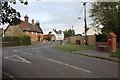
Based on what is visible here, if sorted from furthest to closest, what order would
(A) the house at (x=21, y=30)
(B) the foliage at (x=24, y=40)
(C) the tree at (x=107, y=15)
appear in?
(A) the house at (x=21, y=30) → (B) the foliage at (x=24, y=40) → (C) the tree at (x=107, y=15)

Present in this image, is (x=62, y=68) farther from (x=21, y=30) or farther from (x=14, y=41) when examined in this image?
(x=21, y=30)

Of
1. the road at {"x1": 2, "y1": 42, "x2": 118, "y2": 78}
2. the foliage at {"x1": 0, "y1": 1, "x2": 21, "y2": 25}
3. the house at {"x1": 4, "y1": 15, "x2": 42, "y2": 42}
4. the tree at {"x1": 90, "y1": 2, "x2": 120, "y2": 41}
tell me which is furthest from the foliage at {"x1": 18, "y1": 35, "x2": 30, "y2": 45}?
the foliage at {"x1": 0, "y1": 1, "x2": 21, "y2": 25}

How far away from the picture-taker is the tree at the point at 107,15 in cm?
3616

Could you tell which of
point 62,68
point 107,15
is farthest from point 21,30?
point 62,68

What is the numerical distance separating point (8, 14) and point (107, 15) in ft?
82.3

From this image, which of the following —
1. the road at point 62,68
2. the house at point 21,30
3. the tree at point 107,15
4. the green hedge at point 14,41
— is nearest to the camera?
the road at point 62,68

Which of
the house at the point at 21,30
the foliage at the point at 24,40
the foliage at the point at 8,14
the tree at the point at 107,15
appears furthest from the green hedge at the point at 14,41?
the foliage at the point at 8,14

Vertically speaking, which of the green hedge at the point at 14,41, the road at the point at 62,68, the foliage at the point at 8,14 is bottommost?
the road at the point at 62,68

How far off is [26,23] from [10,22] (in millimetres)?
86857

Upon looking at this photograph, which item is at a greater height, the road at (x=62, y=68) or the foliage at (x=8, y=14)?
the foliage at (x=8, y=14)

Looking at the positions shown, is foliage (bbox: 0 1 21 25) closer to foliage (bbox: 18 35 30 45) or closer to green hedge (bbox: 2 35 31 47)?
green hedge (bbox: 2 35 31 47)

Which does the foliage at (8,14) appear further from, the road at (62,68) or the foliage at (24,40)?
the foliage at (24,40)

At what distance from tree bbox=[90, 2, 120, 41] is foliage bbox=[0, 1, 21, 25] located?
21.2 m

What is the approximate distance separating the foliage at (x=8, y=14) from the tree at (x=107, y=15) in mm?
21166
